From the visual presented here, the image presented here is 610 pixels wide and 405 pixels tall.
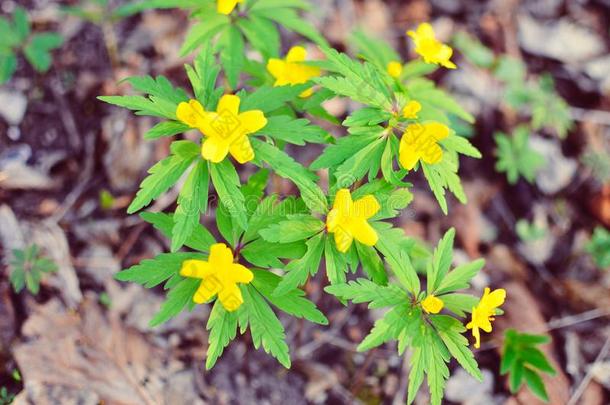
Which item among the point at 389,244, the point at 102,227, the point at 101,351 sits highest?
the point at 389,244

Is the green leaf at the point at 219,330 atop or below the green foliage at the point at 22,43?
below

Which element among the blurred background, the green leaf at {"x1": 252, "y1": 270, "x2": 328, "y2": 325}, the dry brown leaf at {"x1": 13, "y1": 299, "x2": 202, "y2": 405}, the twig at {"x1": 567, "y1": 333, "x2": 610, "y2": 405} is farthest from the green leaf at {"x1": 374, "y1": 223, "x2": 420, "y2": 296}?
the twig at {"x1": 567, "y1": 333, "x2": 610, "y2": 405}

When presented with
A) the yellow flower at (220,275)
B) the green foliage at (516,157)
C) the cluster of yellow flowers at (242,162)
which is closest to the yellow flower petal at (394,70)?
the cluster of yellow flowers at (242,162)

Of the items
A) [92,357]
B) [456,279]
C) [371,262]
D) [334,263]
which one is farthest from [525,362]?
[92,357]

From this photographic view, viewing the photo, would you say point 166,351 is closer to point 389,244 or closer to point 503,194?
point 389,244

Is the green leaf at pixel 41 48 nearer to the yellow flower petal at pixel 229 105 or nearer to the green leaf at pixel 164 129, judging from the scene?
the green leaf at pixel 164 129

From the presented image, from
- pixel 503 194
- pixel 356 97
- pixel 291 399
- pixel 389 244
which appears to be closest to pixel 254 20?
pixel 356 97
